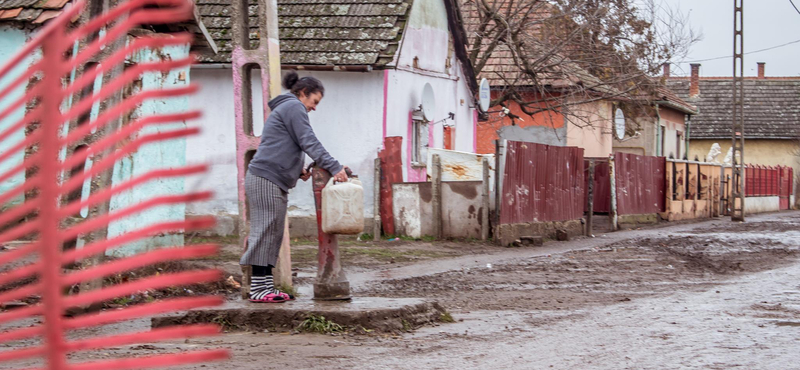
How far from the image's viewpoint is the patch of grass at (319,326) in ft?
21.6

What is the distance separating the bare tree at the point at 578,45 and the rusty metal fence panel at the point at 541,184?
293 centimetres

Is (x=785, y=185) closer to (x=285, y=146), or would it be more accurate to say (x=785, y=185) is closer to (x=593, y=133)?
(x=593, y=133)

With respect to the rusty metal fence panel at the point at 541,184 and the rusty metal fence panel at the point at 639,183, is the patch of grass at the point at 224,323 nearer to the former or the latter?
the rusty metal fence panel at the point at 541,184

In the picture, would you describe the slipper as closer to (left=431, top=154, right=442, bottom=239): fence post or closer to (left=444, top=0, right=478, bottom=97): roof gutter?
(left=431, top=154, right=442, bottom=239): fence post

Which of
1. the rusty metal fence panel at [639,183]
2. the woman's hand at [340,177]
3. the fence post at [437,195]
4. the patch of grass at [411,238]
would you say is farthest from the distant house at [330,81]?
the woman's hand at [340,177]

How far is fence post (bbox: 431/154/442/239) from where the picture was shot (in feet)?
52.2

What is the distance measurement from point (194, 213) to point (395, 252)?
4447 mm

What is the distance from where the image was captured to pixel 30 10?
1273cm

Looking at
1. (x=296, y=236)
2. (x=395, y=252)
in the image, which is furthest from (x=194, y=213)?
A: (x=395, y=252)

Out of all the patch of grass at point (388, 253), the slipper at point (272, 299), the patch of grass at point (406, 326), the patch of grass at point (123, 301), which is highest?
the slipper at point (272, 299)

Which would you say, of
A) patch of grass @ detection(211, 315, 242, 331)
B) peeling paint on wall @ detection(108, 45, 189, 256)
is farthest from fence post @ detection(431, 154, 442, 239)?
patch of grass @ detection(211, 315, 242, 331)

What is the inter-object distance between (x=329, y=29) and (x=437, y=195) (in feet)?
11.7

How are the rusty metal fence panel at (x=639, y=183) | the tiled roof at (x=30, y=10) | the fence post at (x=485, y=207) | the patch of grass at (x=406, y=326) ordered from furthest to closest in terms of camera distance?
1. the rusty metal fence panel at (x=639, y=183)
2. the fence post at (x=485, y=207)
3. the tiled roof at (x=30, y=10)
4. the patch of grass at (x=406, y=326)

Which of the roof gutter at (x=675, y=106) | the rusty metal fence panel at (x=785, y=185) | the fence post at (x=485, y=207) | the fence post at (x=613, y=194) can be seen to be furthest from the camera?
the rusty metal fence panel at (x=785, y=185)
